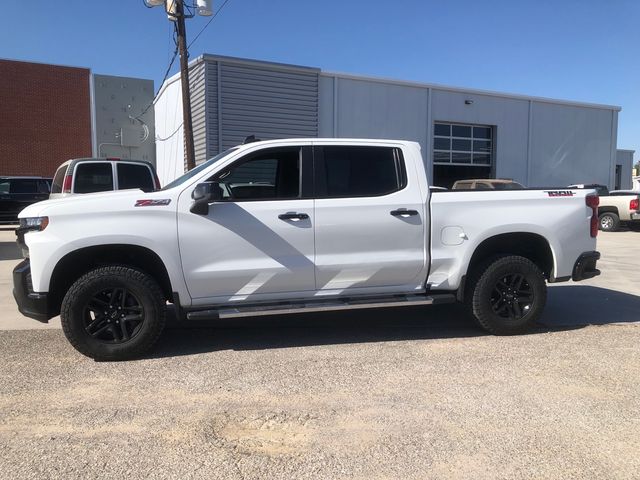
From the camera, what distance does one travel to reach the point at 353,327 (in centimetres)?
614

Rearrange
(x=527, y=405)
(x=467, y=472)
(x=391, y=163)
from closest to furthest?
(x=467, y=472), (x=527, y=405), (x=391, y=163)

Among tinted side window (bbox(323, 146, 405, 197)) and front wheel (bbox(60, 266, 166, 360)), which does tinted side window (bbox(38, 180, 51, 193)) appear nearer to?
front wheel (bbox(60, 266, 166, 360))

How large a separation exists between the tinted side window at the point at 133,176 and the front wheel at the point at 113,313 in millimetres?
6334

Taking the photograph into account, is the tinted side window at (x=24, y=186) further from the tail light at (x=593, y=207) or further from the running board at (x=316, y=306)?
the tail light at (x=593, y=207)

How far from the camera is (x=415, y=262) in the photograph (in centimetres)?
543

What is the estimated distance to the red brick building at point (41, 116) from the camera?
31188 mm

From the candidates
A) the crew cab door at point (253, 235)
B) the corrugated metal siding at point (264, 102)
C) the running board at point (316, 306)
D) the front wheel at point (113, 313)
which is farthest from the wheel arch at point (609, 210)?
the front wheel at point (113, 313)

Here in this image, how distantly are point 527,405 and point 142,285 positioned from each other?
132 inches

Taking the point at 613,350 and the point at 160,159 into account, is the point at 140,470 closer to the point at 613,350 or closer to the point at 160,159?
the point at 613,350

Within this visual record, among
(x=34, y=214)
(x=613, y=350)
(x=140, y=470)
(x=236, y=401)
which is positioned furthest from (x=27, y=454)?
(x=613, y=350)

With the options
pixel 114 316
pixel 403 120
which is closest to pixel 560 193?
pixel 114 316

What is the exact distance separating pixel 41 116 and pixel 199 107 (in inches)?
756

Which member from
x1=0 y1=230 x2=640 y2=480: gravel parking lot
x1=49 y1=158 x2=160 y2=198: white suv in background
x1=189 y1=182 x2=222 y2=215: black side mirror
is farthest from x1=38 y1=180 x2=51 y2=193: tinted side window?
x1=189 y1=182 x2=222 y2=215: black side mirror

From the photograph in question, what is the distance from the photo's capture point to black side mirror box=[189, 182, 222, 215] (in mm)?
4727
